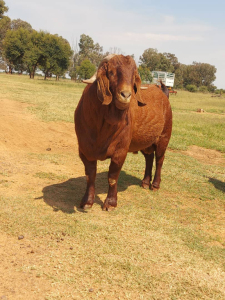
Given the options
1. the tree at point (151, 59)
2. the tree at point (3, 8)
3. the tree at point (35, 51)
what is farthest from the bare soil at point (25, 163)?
the tree at point (151, 59)

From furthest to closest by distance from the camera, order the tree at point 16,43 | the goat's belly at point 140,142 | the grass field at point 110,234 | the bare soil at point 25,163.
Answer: the tree at point 16,43, the goat's belly at point 140,142, the grass field at point 110,234, the bare soil at point 25,163

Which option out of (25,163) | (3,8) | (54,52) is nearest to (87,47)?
(3,8)

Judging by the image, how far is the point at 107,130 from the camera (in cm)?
395

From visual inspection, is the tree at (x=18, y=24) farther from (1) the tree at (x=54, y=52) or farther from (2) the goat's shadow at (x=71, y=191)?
(2) the goat's shadow at (x=71, y=191)

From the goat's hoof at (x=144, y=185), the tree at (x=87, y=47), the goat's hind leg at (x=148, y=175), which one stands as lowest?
the goat's hoof at (x=144, y=185)

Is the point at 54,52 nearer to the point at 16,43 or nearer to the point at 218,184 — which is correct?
the point at 16,43

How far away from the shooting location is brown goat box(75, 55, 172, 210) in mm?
3426

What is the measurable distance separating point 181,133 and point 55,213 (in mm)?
8471

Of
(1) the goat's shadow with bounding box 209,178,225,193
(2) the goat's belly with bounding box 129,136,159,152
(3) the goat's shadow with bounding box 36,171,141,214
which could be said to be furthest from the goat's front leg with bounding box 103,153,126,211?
(1) the goat's shadow with bounding box 209,178,225,193

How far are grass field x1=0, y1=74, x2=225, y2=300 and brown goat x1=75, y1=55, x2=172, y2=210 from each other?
1.73 ft

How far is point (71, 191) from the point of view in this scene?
5.09m

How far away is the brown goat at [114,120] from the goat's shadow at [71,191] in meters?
0.27

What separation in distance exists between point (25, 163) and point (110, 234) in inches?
119

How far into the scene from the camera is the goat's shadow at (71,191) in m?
4.48
